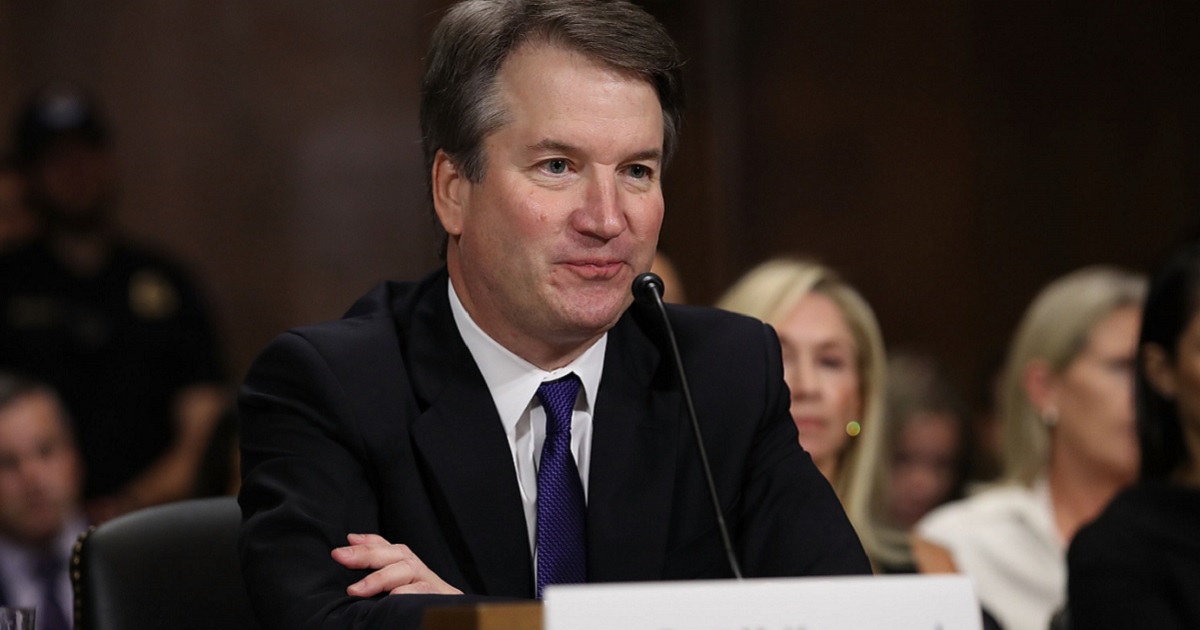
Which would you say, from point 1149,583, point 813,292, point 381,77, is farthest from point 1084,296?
point 381,77

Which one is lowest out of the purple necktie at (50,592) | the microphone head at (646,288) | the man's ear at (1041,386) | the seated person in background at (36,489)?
the purple necktie at (50,592)

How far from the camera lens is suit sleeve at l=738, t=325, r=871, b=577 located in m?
2.16

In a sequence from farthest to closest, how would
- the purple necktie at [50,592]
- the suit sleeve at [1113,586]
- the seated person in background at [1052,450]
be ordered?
the seated person in background at [1052,450] → the purple necktie at [50,592] → the suit sleeve at [1113,586]

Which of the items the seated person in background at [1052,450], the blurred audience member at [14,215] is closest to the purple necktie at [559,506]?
the seated person in background at [1052,450]

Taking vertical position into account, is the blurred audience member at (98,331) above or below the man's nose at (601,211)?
below

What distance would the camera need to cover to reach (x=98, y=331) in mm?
4887

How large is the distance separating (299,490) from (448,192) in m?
0.50

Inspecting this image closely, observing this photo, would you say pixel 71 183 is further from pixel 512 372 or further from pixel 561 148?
pixel 561 148

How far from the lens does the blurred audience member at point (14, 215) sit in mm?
4938

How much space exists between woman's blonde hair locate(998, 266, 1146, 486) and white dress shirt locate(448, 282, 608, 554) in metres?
2.34

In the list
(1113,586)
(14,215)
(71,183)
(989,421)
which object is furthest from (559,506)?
(989,421)

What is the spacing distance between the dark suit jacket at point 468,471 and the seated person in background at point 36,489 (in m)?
2.07

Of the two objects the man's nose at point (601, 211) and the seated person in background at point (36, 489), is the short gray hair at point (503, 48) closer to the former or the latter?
the man's nose at point (601, 211)

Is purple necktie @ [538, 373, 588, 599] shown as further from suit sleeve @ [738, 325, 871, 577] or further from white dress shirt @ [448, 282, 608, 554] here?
suit sleeve @ [738, 325, 871, 577]
